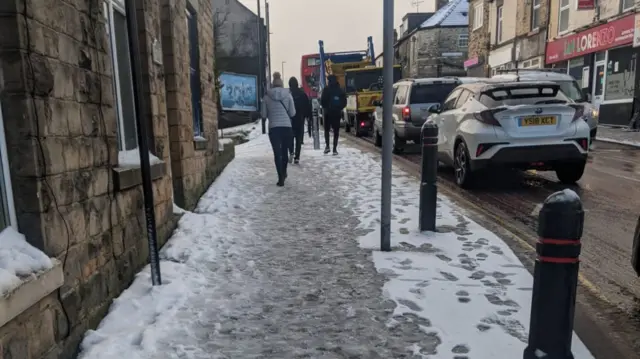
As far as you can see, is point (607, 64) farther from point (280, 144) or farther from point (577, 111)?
point (280, 144)

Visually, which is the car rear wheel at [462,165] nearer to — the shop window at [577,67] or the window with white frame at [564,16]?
the shop window at [577,67]

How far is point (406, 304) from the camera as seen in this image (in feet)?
11.3

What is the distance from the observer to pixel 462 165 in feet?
25.7

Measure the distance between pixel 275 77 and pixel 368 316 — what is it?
6.36 metres

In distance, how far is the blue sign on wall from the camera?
22656 millimetres

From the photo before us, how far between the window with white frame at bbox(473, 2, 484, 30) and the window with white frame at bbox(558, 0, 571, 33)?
34.3ft

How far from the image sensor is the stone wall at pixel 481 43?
1241 inches

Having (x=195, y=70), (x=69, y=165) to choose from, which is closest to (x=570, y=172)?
(x=195, y=70)

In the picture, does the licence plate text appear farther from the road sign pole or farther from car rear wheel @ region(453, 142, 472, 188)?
the road sign pole

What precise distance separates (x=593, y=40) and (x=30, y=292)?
73.5 ft

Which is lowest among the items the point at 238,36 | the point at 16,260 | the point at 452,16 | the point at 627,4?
the point at 16,260

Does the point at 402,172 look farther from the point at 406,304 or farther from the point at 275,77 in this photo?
the point at 406,304

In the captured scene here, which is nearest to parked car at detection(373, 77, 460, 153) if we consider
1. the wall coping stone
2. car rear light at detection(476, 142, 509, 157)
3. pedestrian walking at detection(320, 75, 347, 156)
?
pedestrian walking at detection(320, 75, 347, 156)

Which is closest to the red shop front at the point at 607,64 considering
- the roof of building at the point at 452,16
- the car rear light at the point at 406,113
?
the car rear light at the point at 406,113
